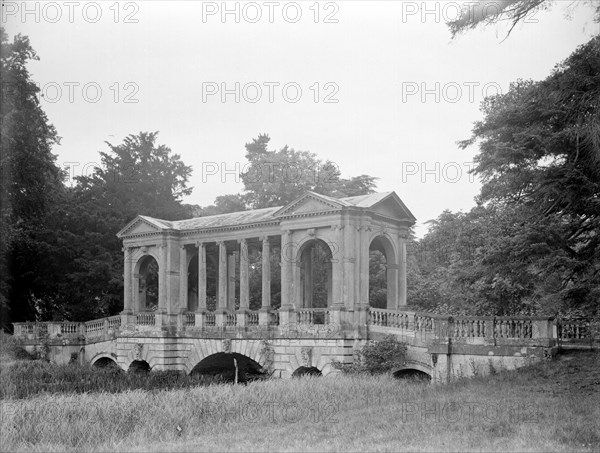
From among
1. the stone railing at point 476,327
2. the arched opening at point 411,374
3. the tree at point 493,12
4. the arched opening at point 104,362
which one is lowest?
the arched opening at point 104,362

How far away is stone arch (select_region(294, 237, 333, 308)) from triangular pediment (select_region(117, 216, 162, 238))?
749 cm

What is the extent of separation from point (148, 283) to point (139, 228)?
36.3 feet

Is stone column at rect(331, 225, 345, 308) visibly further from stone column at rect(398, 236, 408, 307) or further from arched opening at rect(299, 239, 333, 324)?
stone column at rect(398, 236, 408, 307)

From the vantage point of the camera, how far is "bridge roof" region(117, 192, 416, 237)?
94.4 feet

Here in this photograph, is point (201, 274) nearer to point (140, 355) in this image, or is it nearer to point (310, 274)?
point (140, 355)

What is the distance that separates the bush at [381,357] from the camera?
84.2 feet

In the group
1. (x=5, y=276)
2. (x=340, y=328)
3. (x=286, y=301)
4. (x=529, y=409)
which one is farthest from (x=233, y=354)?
(x=529, y=409)

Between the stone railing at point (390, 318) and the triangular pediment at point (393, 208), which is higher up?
the triangular pediment at point (393, 208)

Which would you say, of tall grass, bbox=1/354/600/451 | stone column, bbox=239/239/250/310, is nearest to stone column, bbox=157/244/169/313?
stone column, bbox=239/239/250/310

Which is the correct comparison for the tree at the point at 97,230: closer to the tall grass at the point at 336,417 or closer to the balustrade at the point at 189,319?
the balustrade at the point at 189,319

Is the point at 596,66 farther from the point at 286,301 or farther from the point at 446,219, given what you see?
the point at 446,219

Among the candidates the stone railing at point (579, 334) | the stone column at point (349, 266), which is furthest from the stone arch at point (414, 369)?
the stone railing at point (579, 334)

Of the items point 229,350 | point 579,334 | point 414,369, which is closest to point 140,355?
point 229,350

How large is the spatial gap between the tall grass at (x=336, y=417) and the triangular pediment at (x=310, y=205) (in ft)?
29.0
